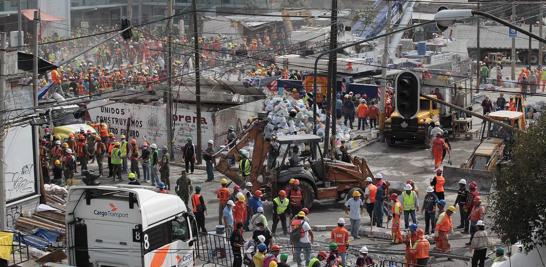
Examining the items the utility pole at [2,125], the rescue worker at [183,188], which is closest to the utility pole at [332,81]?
the rescue worker at [183,188]

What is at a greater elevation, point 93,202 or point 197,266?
point 93,202

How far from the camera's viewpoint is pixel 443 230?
22000 mm

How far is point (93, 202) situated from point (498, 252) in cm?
764

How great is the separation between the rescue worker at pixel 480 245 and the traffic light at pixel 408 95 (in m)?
5.83

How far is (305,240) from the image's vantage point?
2130cm

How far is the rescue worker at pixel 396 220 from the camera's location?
75.5 feet

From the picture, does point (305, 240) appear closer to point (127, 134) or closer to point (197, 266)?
point (197, 266)

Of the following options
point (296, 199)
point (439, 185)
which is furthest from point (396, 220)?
point (439, 185)

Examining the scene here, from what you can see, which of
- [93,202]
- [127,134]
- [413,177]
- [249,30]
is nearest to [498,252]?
[93,202]

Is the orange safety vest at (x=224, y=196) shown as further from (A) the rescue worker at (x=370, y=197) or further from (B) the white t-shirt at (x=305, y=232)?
(B) the white t-shirt at (x=305, y=232)

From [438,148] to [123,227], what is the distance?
48.5 ft

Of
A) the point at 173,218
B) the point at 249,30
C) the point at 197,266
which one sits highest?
the point at 249,30

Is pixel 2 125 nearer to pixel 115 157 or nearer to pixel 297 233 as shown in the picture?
pixel 297 233

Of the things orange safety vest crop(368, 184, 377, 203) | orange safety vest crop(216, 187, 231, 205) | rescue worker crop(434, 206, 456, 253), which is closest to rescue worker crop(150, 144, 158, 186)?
orange safety vest crop(216, 187, 231, 205)
